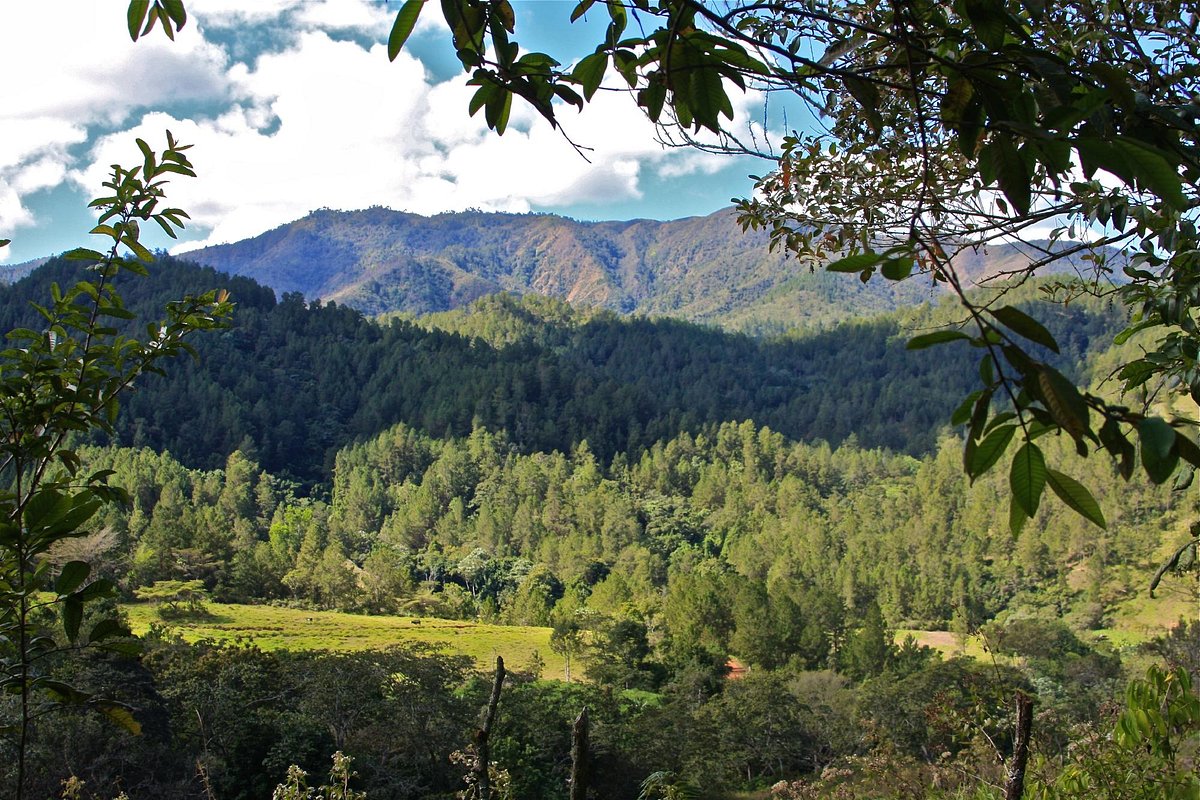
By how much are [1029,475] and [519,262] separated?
581 feet

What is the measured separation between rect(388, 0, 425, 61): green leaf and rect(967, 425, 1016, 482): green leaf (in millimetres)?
561

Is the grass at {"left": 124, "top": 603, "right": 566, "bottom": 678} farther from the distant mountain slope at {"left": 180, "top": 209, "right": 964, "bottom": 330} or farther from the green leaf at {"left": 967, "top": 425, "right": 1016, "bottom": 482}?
the distant mountain slope at {"left": 180, "top": 209, "right": 964, "bottom": 330}

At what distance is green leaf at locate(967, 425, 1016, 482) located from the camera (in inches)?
22.5

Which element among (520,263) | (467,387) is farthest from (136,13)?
(520,263)

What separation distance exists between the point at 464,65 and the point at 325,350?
58354mm

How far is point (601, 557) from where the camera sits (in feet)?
120

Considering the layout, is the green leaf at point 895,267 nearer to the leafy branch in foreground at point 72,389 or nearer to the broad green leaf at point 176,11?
the broad green leaf at point 176,11

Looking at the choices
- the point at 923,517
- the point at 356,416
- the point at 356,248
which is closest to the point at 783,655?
the point at 923,517

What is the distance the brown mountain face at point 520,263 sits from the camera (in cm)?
13738

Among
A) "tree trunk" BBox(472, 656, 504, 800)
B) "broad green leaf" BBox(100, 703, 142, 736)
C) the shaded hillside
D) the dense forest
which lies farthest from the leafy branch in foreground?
the shaded hillside

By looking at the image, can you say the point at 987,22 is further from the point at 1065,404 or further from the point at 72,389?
the point at 72,389

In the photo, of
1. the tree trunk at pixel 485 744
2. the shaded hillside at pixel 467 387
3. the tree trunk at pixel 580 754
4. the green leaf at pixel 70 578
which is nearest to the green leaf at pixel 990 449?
the tree trunk at pixel 580 754

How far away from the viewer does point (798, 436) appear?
190ft

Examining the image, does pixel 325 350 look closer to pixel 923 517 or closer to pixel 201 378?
pixel 201 378
